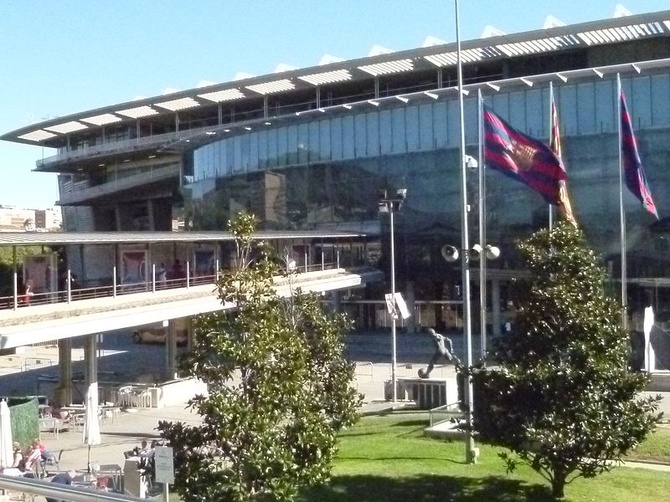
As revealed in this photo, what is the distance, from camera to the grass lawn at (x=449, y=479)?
1487cm

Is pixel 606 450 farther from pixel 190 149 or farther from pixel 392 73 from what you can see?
pixel 190 149

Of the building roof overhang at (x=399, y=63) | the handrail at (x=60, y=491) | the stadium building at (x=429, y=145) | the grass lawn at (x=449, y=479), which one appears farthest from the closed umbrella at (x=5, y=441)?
the building roof overhang at (x=399, y=63)

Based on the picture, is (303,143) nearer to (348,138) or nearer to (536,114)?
(348,138)

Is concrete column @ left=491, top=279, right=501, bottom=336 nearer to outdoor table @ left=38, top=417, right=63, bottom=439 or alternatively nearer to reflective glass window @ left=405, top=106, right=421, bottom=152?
reflective glass window @ left=405, top=106, right=421, bottom=152

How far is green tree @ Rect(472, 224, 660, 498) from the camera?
13328 mm

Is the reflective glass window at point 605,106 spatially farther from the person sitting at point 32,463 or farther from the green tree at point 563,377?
the person sitting at point 32,463

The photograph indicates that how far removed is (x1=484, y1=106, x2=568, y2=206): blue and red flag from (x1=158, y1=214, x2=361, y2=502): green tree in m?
11.6

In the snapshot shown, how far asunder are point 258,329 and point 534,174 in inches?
503

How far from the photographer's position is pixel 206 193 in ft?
204

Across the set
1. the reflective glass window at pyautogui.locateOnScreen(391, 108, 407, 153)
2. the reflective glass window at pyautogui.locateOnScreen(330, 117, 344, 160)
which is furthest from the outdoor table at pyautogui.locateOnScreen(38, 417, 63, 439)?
the reflective glass window at pyautogui.locateOnScreen(330, 117, 344, 160)

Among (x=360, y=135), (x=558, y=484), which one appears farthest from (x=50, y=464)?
(x=360, y=135)

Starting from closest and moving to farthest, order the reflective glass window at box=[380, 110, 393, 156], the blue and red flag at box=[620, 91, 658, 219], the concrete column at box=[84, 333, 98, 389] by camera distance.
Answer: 1. the blue and red flag at box=[620, 91, 658, 219]
2. the concrete column at box=[84, 333, 98, 389]
3. the reflective glass window at box=[380, 110, 393, 156]

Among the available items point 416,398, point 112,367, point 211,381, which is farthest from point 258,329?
point 112,367

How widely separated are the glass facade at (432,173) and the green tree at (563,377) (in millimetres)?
31105
